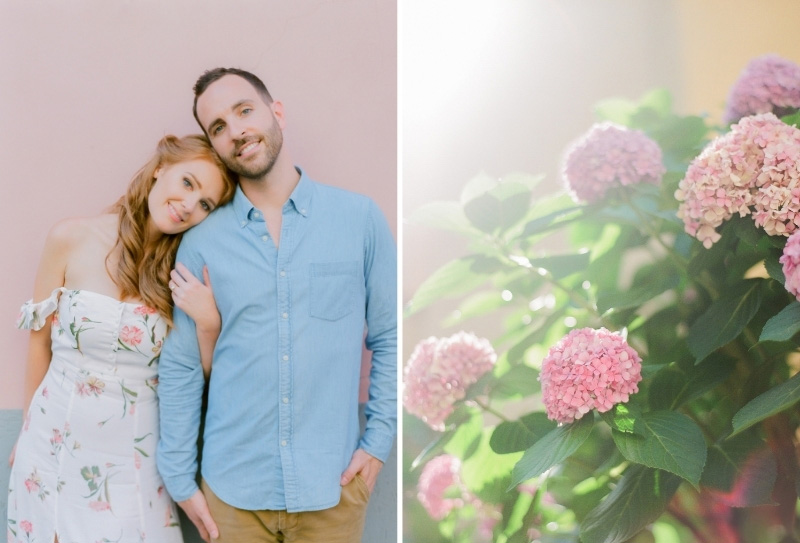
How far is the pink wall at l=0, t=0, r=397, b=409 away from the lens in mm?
1931

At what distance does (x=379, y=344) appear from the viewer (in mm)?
1920

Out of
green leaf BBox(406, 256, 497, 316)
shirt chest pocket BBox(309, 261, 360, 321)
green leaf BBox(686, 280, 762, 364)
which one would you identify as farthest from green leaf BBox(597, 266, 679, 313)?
shirt chest pocket BBox(309, 261, 360, 321)

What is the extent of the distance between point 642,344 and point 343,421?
2.67 ft

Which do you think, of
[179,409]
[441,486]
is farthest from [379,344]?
[179,409]

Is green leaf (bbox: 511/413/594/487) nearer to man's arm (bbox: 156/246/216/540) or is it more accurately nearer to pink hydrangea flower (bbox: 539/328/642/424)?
pink hydrangea flower (bbox: 539/328/642/424)

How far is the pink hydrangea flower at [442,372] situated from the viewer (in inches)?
76.6

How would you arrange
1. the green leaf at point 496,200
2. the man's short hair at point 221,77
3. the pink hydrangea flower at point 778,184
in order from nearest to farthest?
the pink hydrangea flower at point 778,184 → the man's short hair at point 221,77 → the green leaf at point 496,200

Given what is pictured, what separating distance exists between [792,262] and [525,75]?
2.76 feet

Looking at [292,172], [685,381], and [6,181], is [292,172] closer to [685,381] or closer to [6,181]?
[6,181]

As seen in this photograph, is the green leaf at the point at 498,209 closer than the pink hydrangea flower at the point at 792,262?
No

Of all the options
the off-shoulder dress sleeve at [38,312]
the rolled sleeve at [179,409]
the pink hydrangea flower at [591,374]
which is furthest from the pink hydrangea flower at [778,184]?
the off-shoulder dress sleeve at [38,312]

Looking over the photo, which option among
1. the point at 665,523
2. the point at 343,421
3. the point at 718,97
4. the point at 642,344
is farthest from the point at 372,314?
the point at 718,97

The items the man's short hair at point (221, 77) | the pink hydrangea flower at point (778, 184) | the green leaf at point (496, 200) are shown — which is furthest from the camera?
the green leaf at point (496, 200)

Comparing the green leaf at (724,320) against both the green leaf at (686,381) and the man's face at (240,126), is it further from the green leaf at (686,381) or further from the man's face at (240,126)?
the man's face at (240,126)
